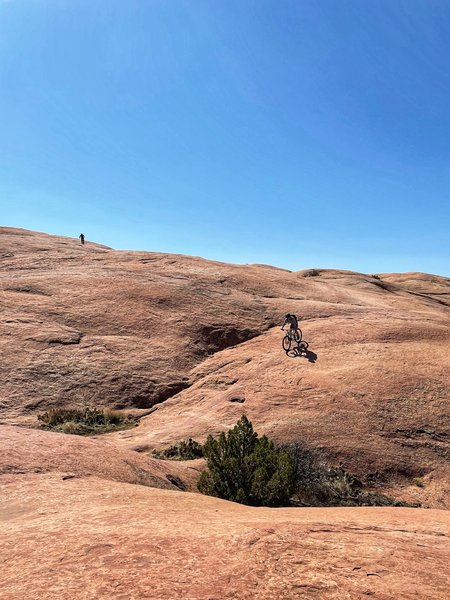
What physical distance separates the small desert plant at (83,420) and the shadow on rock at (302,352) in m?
8.12

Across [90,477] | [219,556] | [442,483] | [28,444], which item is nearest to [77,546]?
[219,556]

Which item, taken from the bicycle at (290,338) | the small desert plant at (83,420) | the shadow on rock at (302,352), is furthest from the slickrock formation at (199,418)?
the bicycle at (290,338)

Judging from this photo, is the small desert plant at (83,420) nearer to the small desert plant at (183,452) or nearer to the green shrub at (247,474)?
the small desert plant at (183,452)

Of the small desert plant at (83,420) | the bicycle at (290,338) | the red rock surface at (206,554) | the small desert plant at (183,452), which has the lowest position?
the small desert plant at (183,452)

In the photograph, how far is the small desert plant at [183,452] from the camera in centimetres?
1408

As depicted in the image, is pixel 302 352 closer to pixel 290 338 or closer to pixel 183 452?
pixel 290 338

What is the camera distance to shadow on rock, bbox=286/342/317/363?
71.6ft

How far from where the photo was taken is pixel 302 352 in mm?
22359

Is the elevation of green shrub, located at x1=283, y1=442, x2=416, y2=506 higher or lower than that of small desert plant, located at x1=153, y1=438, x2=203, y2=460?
lower

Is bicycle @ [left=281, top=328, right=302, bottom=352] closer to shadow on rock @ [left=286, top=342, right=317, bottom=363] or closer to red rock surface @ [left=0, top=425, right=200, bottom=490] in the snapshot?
shadow on rock @ [left=286, top=342, right=317, bottom=363]

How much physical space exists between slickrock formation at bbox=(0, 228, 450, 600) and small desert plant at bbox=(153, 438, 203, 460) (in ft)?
2.26

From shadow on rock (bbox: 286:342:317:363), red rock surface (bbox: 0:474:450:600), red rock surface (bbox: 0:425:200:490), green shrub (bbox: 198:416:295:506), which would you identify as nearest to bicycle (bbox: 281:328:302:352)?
shadow on rock (bbox: 286:342:317:363)

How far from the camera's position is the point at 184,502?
768cm

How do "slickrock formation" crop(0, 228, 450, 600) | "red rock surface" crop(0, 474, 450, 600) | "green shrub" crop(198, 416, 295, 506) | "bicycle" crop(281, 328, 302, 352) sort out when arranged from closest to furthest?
"red rock surface" crop(0, 474, 450, 600), "slickrock formation" crop(0, 228, 450, 600), "green shrub" crop(198, 416, 295, 506), "bicycle" crop(281, 328, 302, 352)
